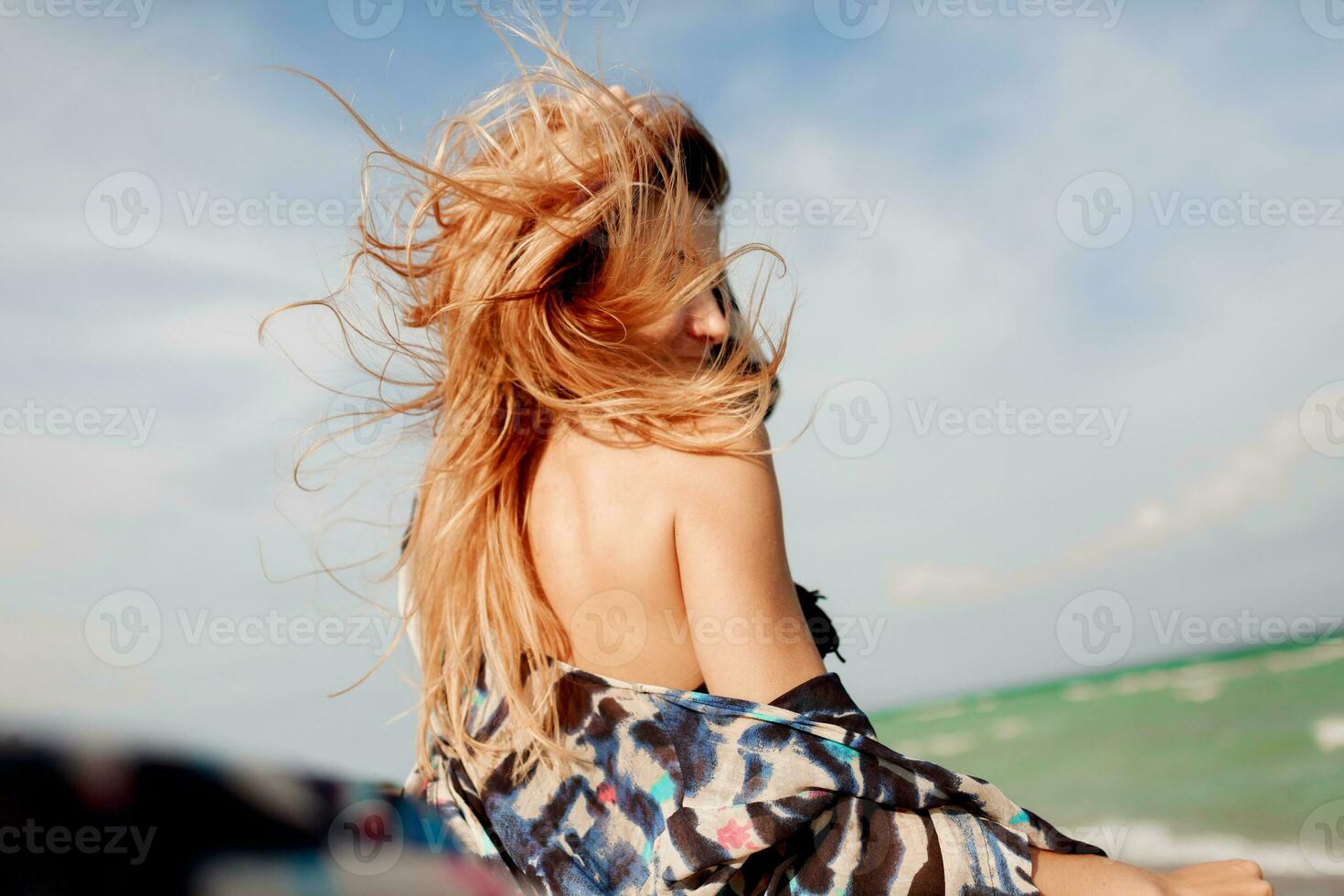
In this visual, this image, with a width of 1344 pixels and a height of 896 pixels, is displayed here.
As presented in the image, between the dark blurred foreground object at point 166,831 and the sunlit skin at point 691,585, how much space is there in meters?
1.12

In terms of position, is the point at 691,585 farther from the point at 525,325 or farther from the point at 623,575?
the point at 525,325

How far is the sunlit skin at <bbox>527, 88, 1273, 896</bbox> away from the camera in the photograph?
1.54m

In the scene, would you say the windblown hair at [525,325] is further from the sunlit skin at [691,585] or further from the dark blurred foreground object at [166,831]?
the dark blurred foreground object at [166,831]

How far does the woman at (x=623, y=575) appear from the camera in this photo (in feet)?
5.11

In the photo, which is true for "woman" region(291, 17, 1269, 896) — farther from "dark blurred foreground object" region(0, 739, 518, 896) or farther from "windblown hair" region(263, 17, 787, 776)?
"dark blurred foreground object" region(0, 739, 518, 896)

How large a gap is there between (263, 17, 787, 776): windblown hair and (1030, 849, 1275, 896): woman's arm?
Answer: 0.97 m

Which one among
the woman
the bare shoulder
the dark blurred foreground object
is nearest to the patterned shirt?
the woman

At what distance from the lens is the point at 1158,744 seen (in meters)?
13.3

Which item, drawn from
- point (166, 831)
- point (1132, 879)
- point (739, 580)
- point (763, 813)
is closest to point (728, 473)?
point (739, 580)

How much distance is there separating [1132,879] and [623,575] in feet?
3.20

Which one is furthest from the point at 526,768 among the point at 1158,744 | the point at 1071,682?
the point at 1071,682

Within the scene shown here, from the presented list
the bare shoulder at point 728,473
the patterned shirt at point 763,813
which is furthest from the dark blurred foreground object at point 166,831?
the bare shoulder at point 728,473

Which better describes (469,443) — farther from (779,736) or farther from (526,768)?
(779,736)

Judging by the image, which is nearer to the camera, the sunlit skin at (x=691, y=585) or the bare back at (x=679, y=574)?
the sunlit skin at (x=691, y=585)
